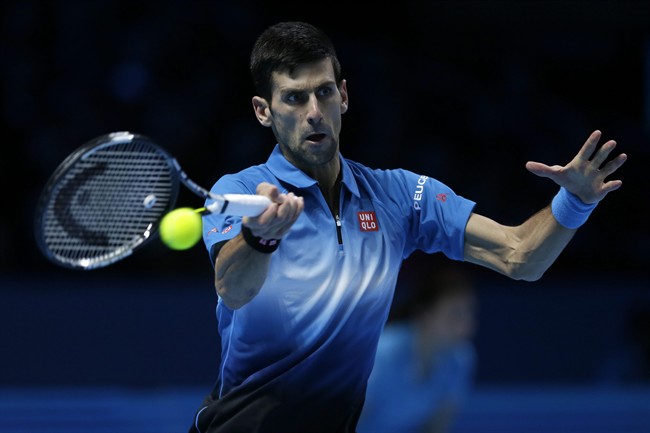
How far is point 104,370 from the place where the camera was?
8883 millimetres

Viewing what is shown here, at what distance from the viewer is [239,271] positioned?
3.46 metres

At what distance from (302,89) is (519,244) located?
3.07 ft

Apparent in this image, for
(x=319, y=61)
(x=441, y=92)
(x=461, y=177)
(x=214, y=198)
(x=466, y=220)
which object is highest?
(x=441, y=92)

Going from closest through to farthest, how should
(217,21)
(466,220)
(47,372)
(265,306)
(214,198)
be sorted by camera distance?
1. (214,198)
2. (265,306)
3. (466,220)
4. (47,372)
5. (217,21)

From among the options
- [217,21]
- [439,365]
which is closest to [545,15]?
[217,21]

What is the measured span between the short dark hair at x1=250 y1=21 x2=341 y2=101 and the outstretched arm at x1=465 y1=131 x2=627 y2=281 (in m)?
0.80

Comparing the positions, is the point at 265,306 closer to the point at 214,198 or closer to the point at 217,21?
the point at 214,198

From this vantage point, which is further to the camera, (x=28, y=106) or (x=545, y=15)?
(x=545, y=15)

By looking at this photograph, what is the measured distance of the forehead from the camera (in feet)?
12.7

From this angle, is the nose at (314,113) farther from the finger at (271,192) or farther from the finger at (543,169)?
the finger at (543,169)

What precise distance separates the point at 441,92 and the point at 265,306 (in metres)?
7.95

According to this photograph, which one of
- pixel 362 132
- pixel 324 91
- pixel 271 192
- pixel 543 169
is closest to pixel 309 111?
pixel 324 91

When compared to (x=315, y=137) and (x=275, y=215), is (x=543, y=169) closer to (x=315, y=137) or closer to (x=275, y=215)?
(x=315, y=137)

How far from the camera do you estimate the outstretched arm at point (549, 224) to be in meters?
3.82
